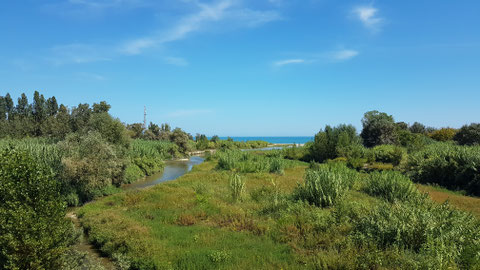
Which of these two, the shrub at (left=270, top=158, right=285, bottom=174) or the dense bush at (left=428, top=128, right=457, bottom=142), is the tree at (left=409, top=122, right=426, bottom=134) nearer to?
the dense bush at (left=428, top=128, right=457, bottom=142)

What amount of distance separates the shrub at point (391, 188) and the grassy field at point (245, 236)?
4.42 feet

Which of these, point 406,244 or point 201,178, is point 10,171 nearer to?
point 406,244

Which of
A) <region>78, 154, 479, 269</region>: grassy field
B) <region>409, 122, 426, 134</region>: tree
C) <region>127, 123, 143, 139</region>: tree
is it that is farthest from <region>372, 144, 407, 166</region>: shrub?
<region>127, 123, 143, 139</region>: tree

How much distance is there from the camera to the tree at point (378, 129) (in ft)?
164

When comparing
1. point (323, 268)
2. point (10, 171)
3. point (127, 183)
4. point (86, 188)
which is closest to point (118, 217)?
point (10, 171)

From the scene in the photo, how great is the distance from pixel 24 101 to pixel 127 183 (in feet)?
219

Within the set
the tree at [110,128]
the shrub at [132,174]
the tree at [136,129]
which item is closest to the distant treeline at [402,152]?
the shrub at [132,174]

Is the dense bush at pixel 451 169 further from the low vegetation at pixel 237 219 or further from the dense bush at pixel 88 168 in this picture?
the dense bush at pixel 88 168

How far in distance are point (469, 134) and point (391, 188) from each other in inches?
1623

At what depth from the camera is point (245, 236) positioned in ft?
36.4

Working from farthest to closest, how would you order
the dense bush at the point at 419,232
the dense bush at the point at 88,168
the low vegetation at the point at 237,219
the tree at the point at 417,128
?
the tree at the point at 417,128
the dense bush at the point at 88,168
the low vegetation at the point at 237,219
the dense bush at the point at 419,232

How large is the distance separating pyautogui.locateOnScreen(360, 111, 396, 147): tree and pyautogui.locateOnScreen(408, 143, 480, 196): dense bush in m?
23.0

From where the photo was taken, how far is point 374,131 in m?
51.7

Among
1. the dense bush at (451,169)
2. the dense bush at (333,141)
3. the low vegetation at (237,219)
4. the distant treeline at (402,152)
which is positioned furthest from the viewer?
the dense bush at (333,141)
